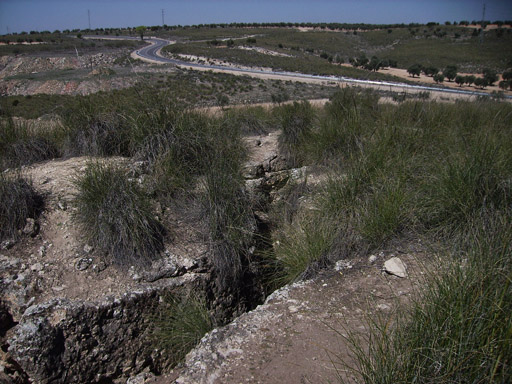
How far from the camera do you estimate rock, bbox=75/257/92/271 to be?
439 cm

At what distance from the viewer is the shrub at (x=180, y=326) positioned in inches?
153

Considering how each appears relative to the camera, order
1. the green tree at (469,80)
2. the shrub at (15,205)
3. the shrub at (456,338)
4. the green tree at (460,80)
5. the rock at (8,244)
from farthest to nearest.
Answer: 1. the green tree at (460,80)
2. the green tree at (469,80)
3. the shrub at (15,205)
4. the rock at (8,244)
5. the shrub at (456,338)

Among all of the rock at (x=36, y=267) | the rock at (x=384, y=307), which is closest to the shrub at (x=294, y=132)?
the rock at (x=384, y=307)

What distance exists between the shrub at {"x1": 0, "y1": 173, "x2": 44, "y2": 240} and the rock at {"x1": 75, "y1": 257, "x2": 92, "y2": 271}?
858mm

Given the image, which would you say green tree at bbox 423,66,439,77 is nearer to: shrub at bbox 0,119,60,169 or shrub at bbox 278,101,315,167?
shrub at bbox 278,101,315,167

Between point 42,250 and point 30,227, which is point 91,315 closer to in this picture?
point 42,250

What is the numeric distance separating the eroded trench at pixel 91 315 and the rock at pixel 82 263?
1 centimetres

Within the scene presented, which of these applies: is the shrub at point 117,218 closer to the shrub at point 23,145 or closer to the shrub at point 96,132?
the shrub at point 96,132

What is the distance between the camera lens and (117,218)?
445cm

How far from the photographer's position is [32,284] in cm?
421

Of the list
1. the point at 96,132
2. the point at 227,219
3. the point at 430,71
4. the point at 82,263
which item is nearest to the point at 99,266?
the point at 82,263

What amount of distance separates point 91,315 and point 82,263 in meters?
0.67

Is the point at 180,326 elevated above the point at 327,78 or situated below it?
below

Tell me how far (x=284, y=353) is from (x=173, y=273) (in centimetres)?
187
